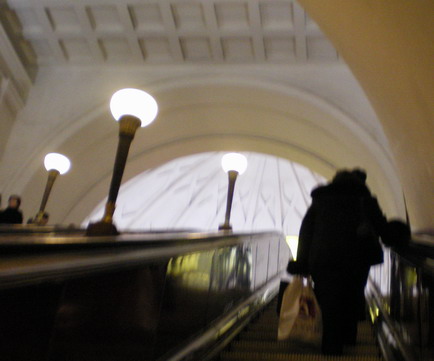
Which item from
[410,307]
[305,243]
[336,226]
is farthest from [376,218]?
[410,307]

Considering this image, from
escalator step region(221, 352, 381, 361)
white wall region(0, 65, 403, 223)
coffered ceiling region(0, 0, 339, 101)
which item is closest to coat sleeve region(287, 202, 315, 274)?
escalator step region(221, 352, 381, 361)

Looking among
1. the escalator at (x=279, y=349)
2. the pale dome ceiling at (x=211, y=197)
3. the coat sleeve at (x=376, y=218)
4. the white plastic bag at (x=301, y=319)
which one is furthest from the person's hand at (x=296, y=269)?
the pale dome ceiling at (x=211, y=197)

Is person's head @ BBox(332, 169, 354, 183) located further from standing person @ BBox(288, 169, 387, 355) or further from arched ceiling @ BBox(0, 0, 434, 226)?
arched ceiling @ BBox(0, 0, 434, 226)

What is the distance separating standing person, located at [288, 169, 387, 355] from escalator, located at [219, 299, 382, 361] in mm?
92

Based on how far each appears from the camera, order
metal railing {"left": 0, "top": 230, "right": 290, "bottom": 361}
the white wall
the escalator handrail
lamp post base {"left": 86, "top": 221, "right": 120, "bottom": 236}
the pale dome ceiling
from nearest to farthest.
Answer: the escalator handrail, metal railing {"left": 0, "top": 230, "right": 290, "bottom": 361}, lamp post base {"left": 86, "top": 221, "right": 120, "bottom": 236}, the white wall, the pale dome ceiling

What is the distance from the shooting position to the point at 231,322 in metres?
3.31

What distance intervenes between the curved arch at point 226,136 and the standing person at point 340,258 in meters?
3.53

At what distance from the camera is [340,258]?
2.81 meters

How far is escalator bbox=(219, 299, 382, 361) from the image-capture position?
2.68 metres

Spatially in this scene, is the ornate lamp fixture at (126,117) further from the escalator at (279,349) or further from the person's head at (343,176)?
the person's head at (343,176)

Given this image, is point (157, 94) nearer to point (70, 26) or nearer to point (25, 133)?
point (70, 26)

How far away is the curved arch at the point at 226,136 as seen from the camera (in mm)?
7012

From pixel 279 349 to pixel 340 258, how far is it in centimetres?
77

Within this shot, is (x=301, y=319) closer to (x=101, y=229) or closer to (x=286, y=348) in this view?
(x=286, y=348)
